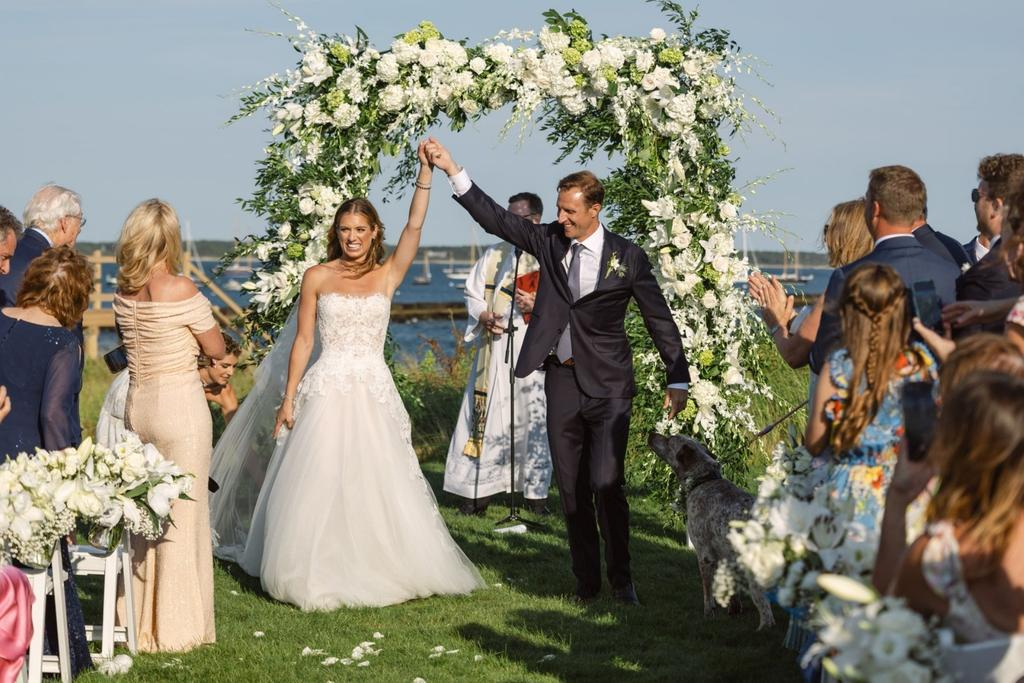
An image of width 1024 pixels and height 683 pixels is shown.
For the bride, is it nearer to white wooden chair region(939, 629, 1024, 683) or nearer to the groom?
the groom

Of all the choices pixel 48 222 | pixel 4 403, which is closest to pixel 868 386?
pixel 4 403

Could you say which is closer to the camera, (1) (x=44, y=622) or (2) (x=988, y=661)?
(2) (x=988, y=661)

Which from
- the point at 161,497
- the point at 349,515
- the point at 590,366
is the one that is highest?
the point at 590,366

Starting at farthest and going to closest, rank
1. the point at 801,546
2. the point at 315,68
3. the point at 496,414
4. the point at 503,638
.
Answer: the point at 496,414 < the point at 315,68 < the point at 503,638 < the point at 801,546

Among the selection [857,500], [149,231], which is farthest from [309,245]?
[857,500]

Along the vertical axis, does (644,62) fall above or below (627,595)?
above

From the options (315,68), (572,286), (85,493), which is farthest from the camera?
(315,68)

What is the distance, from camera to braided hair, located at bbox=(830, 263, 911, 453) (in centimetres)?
448

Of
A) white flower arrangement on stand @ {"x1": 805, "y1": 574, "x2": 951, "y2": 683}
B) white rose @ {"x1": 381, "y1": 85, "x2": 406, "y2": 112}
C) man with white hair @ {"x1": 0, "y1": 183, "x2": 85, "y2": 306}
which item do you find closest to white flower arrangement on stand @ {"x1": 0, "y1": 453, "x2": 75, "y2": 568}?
man with white hair @ {"x1": 0, "y1": 183, "x2": 85, "y2": 306}

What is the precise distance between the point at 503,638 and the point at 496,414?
4357 millimetres

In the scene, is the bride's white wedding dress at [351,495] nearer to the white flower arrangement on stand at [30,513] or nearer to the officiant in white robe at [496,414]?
the white flower arrangement on stand at [30,513]

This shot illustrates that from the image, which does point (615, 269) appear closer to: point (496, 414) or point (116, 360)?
point (116, 360)

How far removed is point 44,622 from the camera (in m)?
6.03

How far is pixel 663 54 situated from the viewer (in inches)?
336
